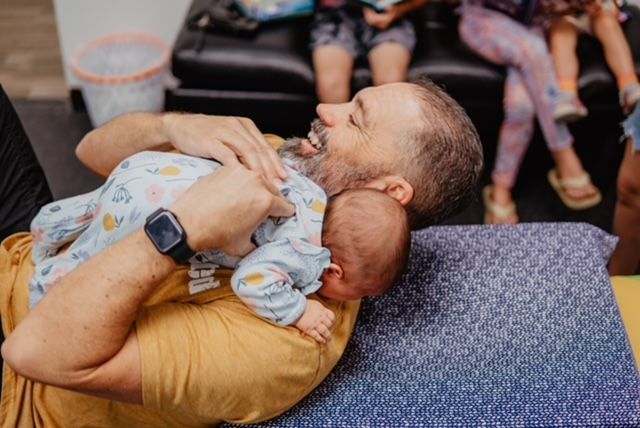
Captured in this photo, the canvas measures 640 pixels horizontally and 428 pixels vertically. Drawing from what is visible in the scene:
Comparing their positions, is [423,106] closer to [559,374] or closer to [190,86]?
[559,374]

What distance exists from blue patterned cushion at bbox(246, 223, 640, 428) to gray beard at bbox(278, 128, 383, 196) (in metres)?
0.29

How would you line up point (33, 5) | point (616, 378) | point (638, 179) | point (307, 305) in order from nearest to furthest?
point (307, 305), point (616, 378), point (638, 179), point (33, 5)

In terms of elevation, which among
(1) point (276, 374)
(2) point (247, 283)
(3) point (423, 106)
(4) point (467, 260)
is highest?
(3) point (423, 106)

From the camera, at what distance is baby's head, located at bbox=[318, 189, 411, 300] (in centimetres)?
124

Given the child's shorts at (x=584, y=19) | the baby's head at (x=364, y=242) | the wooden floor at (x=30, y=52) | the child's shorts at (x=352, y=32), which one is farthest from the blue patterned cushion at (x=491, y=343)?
the wooden floor at (x=30, y=52)

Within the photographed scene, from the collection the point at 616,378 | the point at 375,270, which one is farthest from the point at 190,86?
the point at 616,378

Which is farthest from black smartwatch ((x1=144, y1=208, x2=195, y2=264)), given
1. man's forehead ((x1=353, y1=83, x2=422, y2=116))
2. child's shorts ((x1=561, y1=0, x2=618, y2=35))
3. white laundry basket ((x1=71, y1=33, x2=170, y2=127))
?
child's shorts ((x1=561, y1=0, x2=618, y2=35))

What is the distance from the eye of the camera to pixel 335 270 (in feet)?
4.17

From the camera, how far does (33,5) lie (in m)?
4.13

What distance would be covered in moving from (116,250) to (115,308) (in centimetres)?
9

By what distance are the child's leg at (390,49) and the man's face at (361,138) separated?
4.14 ft

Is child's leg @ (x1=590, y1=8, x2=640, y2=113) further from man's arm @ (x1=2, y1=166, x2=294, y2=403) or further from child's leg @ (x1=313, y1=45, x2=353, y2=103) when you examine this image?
man's arm @ (x1=2, y1=166, x2=294, y2=403)

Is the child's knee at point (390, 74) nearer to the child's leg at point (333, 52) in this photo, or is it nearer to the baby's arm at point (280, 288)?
the child's leg at point (333, 52)

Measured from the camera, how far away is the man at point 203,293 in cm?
110
